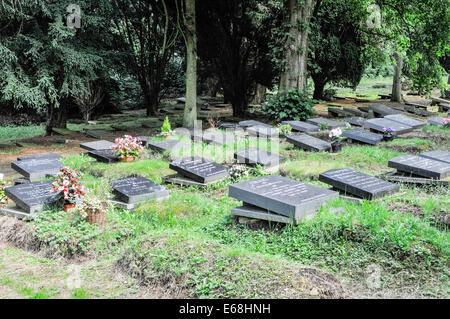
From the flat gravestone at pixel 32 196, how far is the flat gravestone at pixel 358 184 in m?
3.56

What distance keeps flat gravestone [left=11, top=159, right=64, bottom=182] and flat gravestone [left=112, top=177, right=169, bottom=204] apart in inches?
60.4

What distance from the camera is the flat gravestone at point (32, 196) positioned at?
4949 millimetres

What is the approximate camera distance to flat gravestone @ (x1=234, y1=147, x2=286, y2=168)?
7094 mm

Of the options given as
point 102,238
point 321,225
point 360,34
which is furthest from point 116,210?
point 360,34

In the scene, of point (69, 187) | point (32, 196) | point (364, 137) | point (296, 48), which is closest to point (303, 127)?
point (364, 137)

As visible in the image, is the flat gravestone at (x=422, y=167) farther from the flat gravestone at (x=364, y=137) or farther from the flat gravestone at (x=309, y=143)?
the flat gravestone at (x=364, y=137)

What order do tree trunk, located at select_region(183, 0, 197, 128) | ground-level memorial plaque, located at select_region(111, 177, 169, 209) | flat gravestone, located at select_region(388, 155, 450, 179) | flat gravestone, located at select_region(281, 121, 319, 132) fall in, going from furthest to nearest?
tree trunk, located at select_region(183, 0, 197, 128) < flat gravestone, located at select_region(281, 121, 319, 132) < flat gravestone, located at select_region(388, 155, 450, 179) < ground-level memorial plaque, located at select_region(111, 177, 169, 209)

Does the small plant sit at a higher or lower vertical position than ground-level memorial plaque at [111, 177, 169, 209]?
higher

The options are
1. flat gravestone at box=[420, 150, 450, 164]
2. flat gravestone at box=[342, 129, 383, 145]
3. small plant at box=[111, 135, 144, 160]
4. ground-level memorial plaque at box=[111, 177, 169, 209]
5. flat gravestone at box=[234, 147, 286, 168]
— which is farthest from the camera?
flat gravestone at box=[342, 129, 383, 145]

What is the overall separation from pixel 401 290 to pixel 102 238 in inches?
118

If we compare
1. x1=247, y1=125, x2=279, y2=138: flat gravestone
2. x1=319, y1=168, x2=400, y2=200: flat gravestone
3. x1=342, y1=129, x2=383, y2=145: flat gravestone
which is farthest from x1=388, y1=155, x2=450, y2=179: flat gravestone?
x1=247, y1=125, x2=279, y2=138: flat gravestone

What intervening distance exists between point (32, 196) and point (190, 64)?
7426 mm

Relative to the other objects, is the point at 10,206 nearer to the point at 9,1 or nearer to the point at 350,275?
the point at 350,275

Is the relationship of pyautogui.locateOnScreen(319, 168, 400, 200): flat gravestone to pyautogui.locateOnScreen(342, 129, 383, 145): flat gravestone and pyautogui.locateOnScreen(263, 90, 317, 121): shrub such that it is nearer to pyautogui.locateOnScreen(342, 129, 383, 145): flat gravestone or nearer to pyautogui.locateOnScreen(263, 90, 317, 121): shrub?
pyautogui.locateOnScreen(342, 129, 383, 145): flat gravestone
